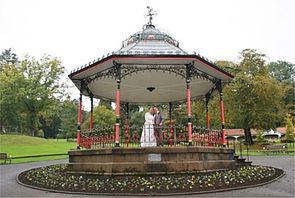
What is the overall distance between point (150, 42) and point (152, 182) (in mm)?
6871

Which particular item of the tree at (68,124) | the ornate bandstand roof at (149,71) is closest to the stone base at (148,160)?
the ornate bandstand roof at (149,71)

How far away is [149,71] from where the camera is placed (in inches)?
557

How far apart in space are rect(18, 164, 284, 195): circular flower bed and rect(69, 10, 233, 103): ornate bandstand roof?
4087mm

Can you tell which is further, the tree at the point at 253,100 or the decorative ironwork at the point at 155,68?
the tree at the point at 253,100

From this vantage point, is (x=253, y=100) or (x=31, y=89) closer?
(x=253, y=100)

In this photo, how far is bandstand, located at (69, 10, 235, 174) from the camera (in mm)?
11367

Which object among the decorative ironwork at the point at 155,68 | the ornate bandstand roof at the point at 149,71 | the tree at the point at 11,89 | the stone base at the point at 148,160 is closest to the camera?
the stone base at the point at 148,160

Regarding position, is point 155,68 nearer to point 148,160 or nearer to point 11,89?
point 148,160

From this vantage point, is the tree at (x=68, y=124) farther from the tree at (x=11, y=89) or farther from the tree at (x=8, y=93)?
the tree at (x=11, y=89)

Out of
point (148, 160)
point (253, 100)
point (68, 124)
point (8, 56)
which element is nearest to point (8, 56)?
point (8, 56)

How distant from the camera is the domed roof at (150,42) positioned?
13095 mm

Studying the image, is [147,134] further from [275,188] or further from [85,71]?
[275,188]

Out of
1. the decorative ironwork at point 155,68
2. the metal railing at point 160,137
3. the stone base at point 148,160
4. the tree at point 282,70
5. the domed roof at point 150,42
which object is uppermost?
the tree at point 282,70

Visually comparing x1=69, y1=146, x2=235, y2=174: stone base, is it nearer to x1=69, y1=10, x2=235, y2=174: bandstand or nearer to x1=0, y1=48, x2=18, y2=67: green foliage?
x1=69, y1=10, x2=235, y2=174: bandstand
